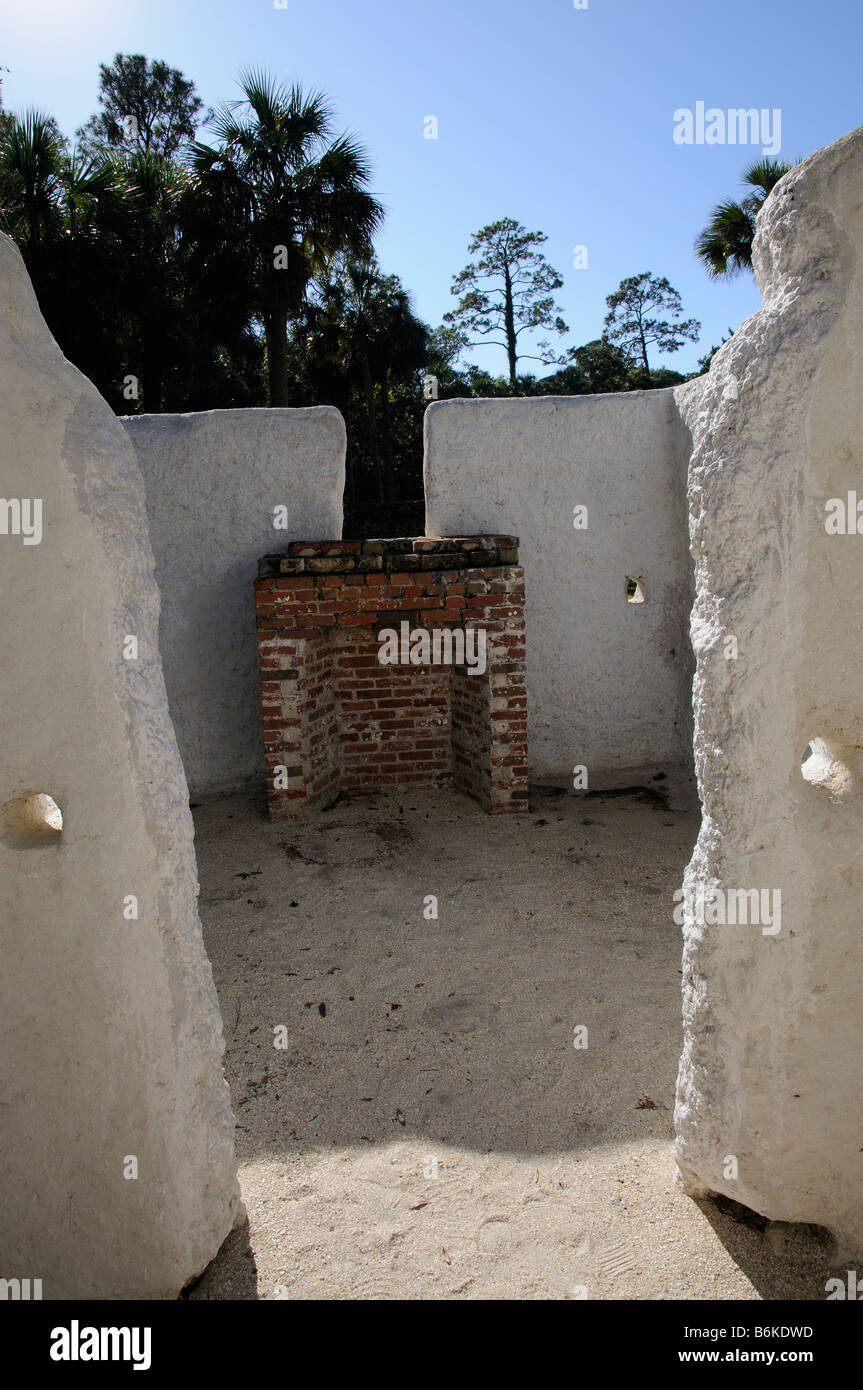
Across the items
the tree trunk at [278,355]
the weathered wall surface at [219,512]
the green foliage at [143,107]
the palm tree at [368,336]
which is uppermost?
the green foliage at [143,107]

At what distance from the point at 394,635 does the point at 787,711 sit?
12.1ft

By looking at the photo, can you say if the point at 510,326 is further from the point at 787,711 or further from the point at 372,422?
the point at 787,711

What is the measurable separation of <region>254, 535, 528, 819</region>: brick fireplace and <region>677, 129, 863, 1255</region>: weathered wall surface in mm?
3125

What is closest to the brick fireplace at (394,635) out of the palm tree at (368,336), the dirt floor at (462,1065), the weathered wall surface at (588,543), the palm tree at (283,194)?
the dirt floor at (462,1065)

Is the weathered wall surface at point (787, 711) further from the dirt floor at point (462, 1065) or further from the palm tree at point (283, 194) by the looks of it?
the palm tree at point (283, 194)

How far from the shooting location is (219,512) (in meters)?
5.61

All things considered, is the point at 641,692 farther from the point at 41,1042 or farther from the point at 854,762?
Result: the point at 41,1042

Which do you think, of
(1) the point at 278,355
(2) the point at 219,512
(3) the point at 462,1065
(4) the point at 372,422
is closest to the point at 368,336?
(4) the point at 372,422

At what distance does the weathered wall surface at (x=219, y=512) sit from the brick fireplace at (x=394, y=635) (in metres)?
0.40

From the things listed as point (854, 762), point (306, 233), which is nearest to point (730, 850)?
point (854, 762)

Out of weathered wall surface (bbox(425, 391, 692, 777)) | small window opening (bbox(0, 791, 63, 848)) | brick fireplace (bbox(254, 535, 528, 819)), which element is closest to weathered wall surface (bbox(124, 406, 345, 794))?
brick fireplace (bbox(254, 535, 528, 819))

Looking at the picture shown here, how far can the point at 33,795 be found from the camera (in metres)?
1.84

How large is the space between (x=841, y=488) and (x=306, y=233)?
12.5 m

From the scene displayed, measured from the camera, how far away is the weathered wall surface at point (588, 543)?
570 cm
